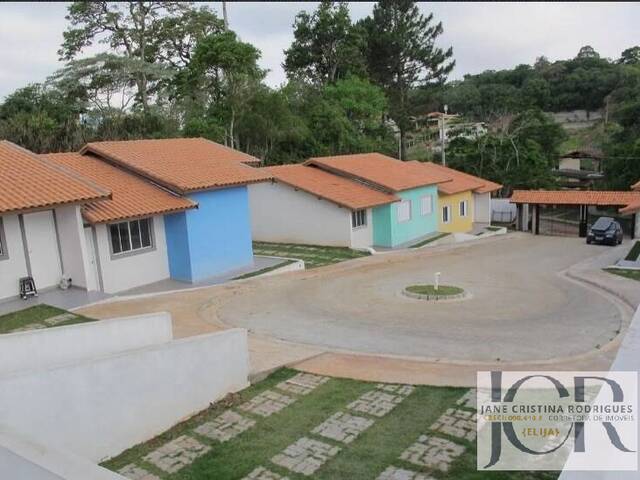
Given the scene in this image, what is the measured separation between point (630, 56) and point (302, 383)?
9243 centimetres

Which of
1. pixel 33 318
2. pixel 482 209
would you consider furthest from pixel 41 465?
pixel 482 209

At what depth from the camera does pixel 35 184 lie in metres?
15.6

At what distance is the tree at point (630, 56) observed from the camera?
81.4 metres

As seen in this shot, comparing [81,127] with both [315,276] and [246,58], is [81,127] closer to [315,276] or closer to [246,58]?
[246,58]

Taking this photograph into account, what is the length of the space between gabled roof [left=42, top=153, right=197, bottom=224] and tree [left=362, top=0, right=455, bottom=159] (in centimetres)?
4098

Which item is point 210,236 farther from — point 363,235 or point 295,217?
point 363,235

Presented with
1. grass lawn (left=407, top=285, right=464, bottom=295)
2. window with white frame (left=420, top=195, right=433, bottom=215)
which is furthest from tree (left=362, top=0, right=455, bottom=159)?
grass lawn (left=407, top=285, right=464, bottom=295)

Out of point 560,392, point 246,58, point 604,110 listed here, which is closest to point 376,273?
point 560,392

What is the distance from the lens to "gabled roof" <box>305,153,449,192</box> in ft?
99.1

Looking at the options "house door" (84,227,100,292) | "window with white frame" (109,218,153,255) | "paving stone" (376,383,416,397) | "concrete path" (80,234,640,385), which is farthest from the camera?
"window with white frame" (109,218,153,255)

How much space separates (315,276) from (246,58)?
21.3 m

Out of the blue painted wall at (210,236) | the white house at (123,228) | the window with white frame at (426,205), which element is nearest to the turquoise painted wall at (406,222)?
the window with white frame at (426,205)

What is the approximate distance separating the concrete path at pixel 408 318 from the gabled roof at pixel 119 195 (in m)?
2.69

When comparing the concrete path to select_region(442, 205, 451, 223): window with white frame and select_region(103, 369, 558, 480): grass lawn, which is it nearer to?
select_region(103, 369, 558, 480): grass lawn
